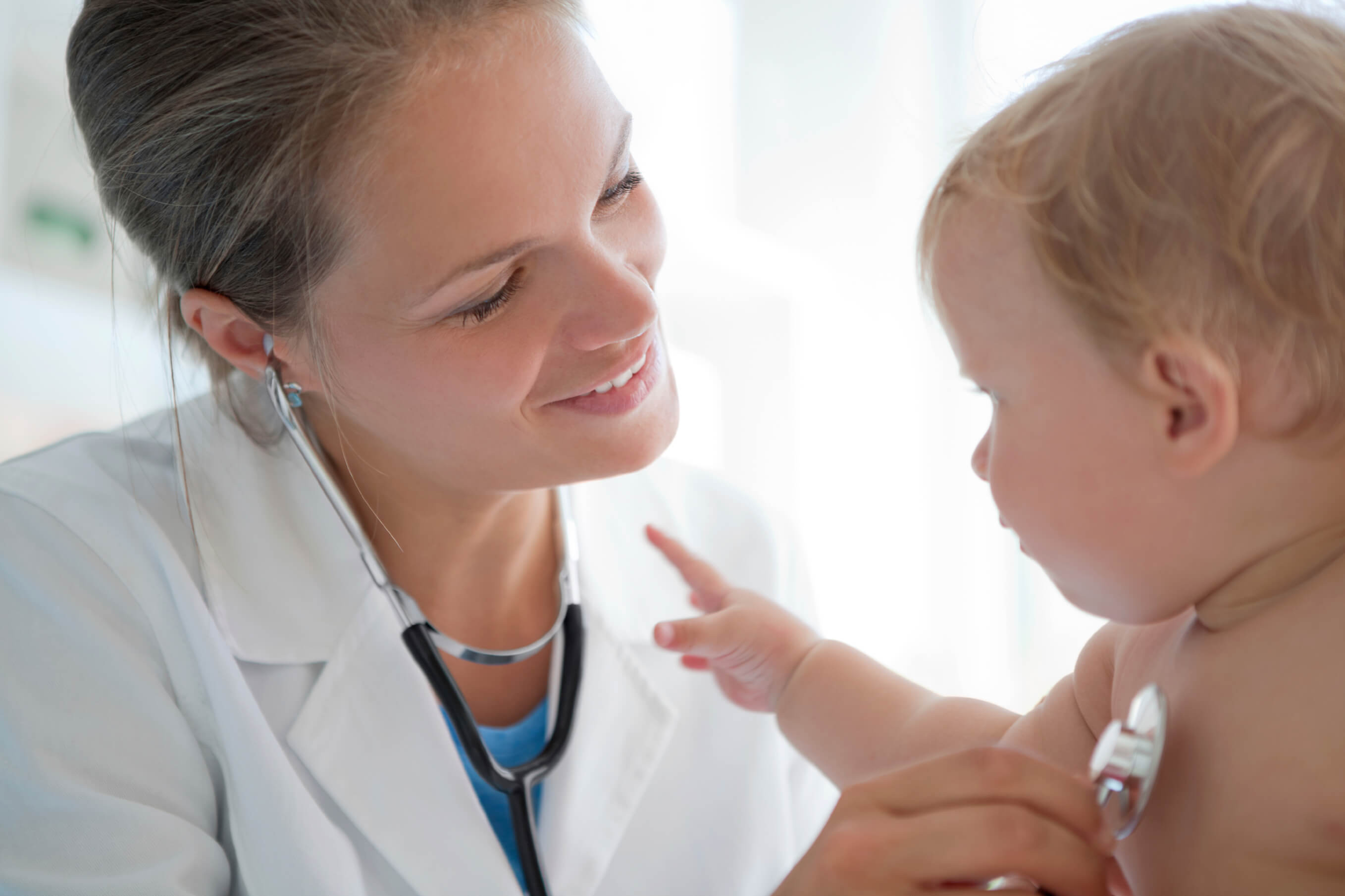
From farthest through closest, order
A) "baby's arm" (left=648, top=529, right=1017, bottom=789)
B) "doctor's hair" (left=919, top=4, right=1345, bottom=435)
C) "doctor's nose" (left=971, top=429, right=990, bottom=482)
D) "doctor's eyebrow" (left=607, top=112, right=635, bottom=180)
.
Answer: "doctor's eyebrow" (left=607, top=112, right=635, bottom=180) → "baby's arm" (left=648, top=529, right=1017, bottom=789) → "doctor's nose" (left=971, top=429, right=990, bottom=482) → "doctor's hair" (left=919, top=4, right=1345, bottom=435)

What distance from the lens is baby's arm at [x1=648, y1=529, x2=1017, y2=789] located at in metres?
0.89

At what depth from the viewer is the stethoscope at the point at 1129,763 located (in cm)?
59

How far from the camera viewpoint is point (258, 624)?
1.06 meters

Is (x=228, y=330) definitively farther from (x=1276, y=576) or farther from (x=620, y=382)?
(x=1276, y=576)

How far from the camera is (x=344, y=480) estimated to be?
4.02 feet

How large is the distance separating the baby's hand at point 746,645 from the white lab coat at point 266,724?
0.56ft

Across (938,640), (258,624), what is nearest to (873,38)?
(938,640)

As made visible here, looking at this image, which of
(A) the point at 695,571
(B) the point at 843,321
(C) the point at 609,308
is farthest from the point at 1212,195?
(B) the point at 843,321

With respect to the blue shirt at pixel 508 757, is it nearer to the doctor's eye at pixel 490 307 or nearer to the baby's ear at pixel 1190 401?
the doctor's eye at pixel 490 307

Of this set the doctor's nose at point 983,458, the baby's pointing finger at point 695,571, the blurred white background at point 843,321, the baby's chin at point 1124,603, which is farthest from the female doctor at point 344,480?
the blurred white background at point 843,321

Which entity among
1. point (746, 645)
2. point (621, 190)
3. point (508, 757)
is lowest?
point (508, 757)

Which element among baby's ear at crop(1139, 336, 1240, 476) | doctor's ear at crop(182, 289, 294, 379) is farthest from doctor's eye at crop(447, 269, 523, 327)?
baby's ear at crop(1139, 336, 1240, 476)

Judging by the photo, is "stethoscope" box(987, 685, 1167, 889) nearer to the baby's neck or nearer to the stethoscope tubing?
the baby's neck

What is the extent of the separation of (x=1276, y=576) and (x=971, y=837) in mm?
254
